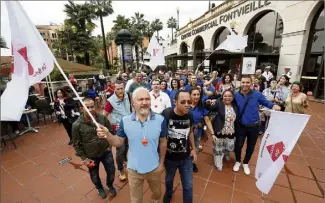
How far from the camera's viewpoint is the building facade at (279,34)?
9508 millimetres

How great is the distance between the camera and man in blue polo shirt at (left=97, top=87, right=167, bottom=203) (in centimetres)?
188

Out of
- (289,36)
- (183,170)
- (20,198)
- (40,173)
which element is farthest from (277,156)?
(289,36)

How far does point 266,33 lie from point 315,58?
4008 millimetres

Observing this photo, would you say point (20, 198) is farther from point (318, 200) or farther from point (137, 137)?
point (318, 200)

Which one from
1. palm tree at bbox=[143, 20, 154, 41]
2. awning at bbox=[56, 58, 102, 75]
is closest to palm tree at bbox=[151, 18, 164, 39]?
palm tree at bbox=[143, 20, 154, 41]

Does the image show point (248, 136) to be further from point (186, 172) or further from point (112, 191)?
point (112, 191)

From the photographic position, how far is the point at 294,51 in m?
10.3

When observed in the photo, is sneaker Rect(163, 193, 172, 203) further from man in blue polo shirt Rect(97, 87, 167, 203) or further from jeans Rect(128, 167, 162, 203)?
man in blue polo shirt Rect(97, 87, 167, 203)

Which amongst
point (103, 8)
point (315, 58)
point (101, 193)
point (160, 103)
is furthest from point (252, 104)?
point (103, 8)

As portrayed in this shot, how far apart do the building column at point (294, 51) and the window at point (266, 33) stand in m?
1.23

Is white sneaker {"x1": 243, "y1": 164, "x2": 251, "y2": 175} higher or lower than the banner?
lower

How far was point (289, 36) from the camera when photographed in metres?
10.4

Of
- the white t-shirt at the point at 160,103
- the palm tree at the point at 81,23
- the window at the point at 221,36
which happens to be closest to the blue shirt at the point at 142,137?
the white t-shirt at the point at 160,103

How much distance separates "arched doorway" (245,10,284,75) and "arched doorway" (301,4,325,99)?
1.77m
